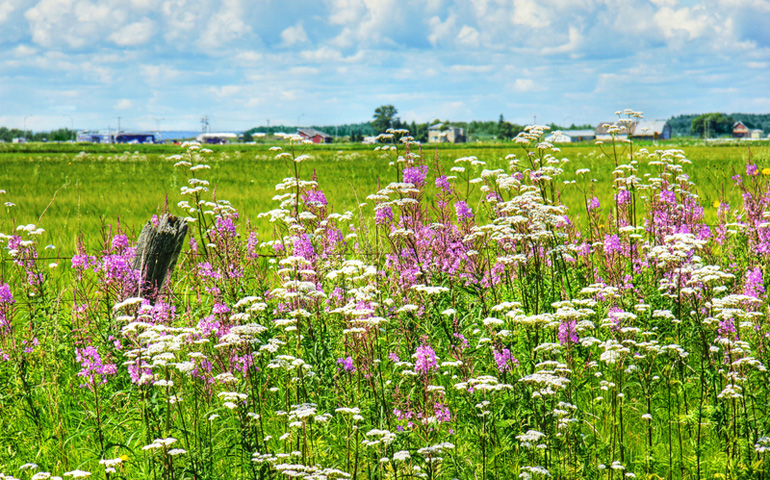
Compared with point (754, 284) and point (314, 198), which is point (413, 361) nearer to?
point (314, 198)

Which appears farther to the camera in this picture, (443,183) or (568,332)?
(443,183)

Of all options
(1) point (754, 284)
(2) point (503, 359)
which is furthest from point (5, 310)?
(1) point (754, 284)

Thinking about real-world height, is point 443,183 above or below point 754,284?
above

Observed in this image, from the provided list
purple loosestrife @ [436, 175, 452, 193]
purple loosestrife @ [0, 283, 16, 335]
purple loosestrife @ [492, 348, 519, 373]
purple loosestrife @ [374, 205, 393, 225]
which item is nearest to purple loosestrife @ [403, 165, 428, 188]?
purple loosestrife @ [436, 175, 452, 193]

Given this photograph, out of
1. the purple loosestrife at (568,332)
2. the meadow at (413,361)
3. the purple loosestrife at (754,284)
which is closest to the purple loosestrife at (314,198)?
the meadow at (413,361)

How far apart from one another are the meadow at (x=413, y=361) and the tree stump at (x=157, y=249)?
28cm

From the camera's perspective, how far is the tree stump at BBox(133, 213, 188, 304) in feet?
19.2

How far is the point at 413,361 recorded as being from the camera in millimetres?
4434

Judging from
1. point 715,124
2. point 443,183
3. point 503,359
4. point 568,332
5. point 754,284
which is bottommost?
point 503,359

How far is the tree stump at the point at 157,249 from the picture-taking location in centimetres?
586

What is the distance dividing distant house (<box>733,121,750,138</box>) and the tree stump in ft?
673

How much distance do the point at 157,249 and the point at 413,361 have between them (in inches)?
120

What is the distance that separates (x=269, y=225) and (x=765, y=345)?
9.29m

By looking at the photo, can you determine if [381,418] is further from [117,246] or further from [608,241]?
[117,246]
